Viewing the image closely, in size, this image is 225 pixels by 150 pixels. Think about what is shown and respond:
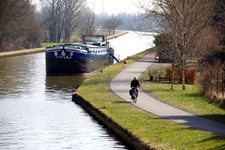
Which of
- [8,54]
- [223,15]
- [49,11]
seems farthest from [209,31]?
[49,11]

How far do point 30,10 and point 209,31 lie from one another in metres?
65.3

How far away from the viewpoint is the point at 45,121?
→ 31.2 meters

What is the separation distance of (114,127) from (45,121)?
526 cm

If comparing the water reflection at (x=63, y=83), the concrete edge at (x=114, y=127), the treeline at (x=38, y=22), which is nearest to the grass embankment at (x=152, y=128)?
the concrete edge at (x=114, y=127)

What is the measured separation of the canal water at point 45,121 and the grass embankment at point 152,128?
94 centimetres

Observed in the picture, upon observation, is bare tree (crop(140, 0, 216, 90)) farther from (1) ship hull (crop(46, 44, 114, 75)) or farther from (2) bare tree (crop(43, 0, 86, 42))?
(2) bare tree (crop(43, 0, 86, 42))

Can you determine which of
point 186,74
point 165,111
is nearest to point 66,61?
point 186,74

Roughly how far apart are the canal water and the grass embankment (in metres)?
0.94

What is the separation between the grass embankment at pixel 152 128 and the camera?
69.5ft

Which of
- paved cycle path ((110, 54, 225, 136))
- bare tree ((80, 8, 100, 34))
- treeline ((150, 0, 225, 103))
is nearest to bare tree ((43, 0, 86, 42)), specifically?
bare tree ((80, 8, 100, 34))

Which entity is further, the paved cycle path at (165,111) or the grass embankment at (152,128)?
the paved cycle path at (165,111)

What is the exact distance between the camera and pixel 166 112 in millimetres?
30016

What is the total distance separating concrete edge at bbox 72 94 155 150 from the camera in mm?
23283

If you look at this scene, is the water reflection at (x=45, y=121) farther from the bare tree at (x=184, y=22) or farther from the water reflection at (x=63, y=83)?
the bare tree at (x=184, y=22)
